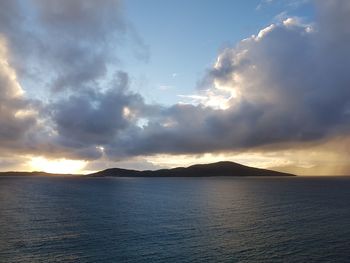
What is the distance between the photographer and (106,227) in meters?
92.4

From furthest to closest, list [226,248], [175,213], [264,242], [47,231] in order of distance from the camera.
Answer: [175,213] < [47,231] < [264,242] < [226,248]

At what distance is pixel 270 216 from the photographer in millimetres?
112875

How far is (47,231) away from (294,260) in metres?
57.4

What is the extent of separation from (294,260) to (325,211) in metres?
74.9

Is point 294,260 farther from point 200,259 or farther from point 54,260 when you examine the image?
point 54,260

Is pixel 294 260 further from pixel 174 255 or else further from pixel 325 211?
pixel 325 211

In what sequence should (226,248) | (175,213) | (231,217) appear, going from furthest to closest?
(175,213)
(231,217)
(226,248)

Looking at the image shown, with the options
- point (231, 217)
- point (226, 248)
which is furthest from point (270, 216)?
point (226, 248)

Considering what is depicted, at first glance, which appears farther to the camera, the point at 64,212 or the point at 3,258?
the point at 64,212

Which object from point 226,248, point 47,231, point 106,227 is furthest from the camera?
point 106,227

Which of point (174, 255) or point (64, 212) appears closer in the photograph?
point (174, 255)

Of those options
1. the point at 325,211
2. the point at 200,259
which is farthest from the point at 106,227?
the point at 325,211

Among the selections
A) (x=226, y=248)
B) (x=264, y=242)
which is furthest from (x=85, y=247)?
(x=264, y=242)

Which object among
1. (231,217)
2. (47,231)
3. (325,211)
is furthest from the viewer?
(325,211)
